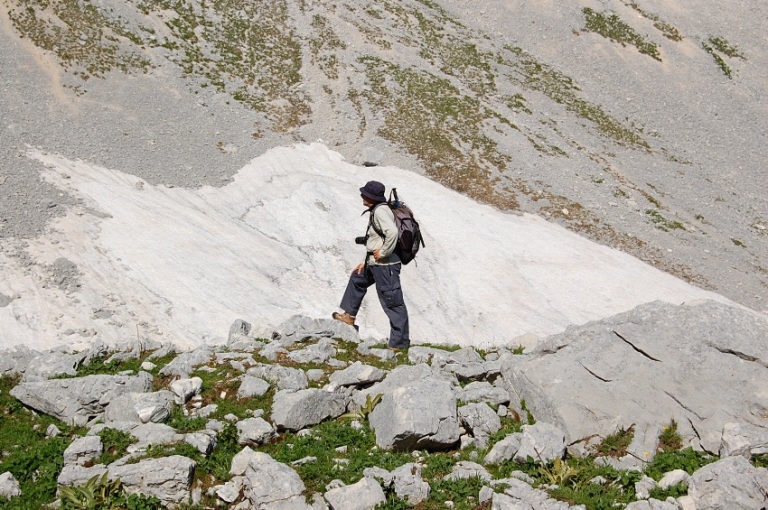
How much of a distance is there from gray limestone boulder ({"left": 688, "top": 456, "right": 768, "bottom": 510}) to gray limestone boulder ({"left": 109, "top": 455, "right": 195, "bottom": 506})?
5.91 meters

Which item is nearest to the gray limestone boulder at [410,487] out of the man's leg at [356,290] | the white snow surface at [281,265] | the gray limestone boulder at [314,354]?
the gray limestone boulder at [314,354]

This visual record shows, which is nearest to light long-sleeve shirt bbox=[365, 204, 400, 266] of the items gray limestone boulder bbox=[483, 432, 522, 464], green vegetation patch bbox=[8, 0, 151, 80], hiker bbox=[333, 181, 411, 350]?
hiker bbox=[333, 181, 411, 350]

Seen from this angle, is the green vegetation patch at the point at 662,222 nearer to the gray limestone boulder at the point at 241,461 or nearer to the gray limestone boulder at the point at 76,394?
the gray limestone boulder at the point at 76,394

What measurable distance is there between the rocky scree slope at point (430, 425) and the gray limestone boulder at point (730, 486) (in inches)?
0.8

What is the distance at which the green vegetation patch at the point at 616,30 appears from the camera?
4756 centimetres

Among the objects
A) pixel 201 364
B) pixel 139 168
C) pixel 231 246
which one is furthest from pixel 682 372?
pixel 139 168

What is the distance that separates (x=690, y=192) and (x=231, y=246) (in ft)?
82.5

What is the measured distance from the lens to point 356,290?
1420cm

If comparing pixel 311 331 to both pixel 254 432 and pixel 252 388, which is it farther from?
pixel 254 432

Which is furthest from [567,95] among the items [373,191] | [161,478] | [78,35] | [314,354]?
[161,478]

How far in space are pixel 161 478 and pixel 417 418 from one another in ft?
10.9

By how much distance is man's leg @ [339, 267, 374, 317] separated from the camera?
46.0 ft

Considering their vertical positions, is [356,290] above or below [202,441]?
below

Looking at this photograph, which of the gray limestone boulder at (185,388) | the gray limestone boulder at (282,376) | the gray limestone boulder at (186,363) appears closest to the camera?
the gray limestone boulder at (185,388)
